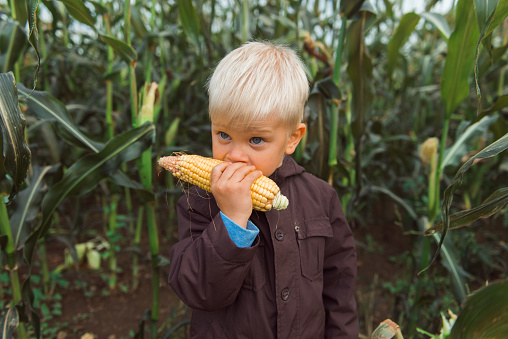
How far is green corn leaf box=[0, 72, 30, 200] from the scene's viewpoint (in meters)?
1.13

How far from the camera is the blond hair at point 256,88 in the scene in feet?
3.35

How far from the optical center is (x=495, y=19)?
114 centimetres

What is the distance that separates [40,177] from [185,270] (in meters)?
1.08

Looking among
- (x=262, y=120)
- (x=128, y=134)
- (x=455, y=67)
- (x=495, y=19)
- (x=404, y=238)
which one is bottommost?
(x=404, y=238)

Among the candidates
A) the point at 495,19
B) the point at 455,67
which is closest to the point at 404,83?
the point at 455,67

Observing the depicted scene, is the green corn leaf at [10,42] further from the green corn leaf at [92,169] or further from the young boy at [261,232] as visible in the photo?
the young boy at [261,232]

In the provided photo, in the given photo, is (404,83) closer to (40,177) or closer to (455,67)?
(455,67)

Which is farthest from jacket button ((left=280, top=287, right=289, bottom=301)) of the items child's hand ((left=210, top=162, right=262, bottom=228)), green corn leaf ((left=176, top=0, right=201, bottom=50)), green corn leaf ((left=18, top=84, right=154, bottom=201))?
green corn leaf ((left=176, top=0, right=201, bottom=50))

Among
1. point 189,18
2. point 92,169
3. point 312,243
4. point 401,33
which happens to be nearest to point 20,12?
point 189,18

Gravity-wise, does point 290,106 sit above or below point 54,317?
above

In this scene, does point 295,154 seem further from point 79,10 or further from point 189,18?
point 79,10

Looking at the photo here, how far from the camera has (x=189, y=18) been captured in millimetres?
1971

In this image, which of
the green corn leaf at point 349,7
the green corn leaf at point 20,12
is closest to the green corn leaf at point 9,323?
the green corn leaf at point 20,12

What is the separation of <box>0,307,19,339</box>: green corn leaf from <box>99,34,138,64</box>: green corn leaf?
3.64 feet
